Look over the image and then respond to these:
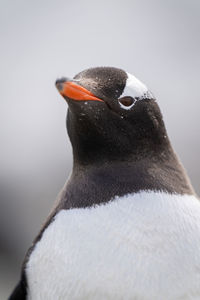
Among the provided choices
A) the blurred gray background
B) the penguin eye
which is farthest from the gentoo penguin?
the blurred gray background

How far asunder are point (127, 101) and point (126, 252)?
1.78 ft

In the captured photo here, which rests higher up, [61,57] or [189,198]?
[189,198]

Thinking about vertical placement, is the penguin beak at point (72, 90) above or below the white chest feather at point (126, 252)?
above

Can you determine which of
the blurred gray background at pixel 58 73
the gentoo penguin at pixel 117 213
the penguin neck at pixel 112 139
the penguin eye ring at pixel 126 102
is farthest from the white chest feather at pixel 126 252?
the blurred gray background at pixel 58 73

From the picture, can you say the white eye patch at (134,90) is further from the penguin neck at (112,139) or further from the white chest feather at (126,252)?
the white chest feather at (126,252)

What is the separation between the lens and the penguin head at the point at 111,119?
2.31m

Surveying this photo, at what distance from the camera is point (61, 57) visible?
11461mm

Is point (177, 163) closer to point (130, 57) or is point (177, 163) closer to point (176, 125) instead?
point (176, 125)

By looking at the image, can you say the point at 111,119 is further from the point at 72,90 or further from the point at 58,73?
the point at 58,73

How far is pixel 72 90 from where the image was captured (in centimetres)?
221

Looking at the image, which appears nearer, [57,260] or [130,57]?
[57,260]

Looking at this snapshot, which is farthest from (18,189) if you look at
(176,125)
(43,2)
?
(43,2)

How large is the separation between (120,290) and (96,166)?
17.9 inches

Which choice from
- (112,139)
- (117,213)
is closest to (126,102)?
(112,139)
